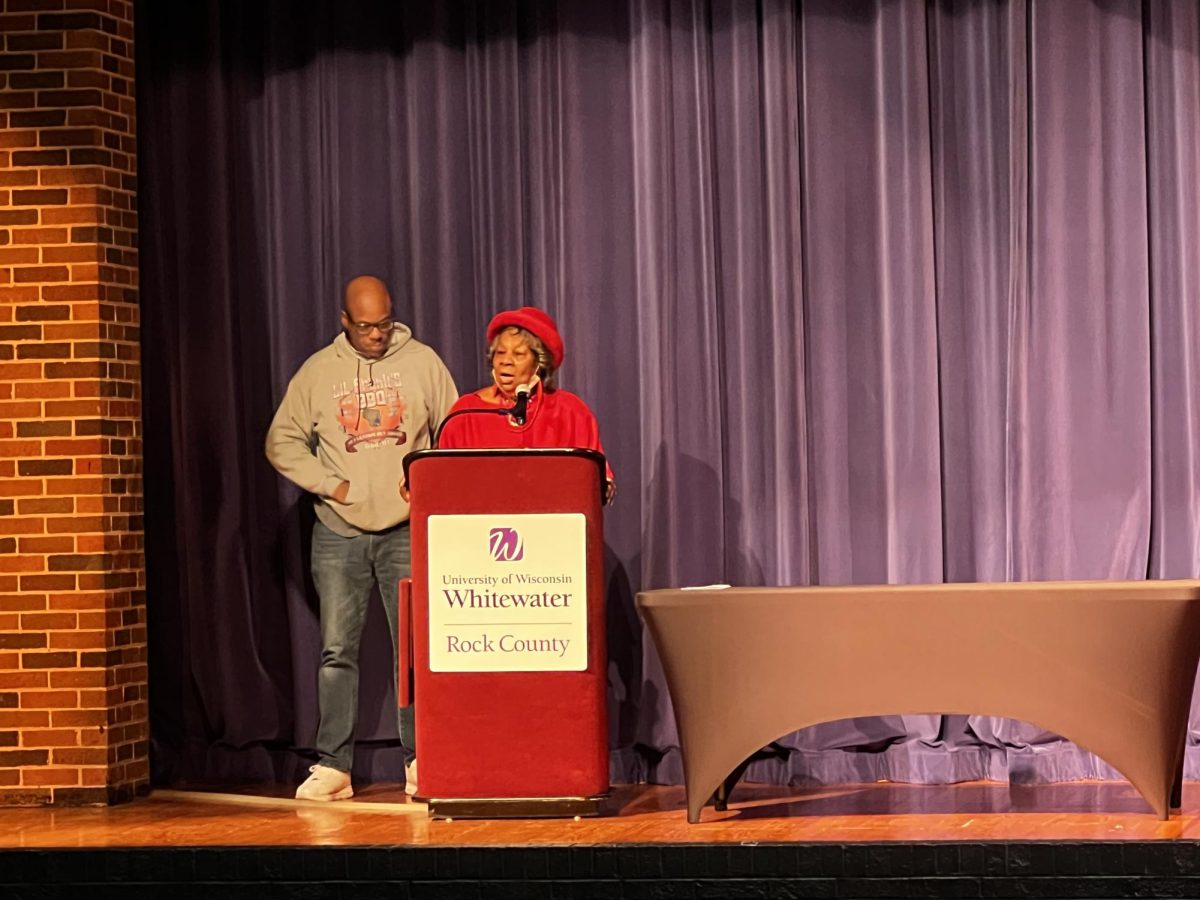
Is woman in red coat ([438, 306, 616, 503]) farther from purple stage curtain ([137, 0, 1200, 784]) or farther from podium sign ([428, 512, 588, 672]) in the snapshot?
purple stage curtain ([137, 0, 1200, 784])

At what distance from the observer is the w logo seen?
465cm

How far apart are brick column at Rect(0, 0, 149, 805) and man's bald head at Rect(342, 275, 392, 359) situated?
78cm

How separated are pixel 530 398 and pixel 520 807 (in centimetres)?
A: 120

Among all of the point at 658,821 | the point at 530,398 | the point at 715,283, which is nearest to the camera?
the point at 658,821

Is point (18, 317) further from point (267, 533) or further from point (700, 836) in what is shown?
point (700, 836)

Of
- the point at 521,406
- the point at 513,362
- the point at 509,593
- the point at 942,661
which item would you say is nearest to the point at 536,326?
the point at 513,362

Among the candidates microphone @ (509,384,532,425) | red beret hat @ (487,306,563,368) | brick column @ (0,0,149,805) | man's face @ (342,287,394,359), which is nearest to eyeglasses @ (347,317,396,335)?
man's face @ (342,287,394,359)

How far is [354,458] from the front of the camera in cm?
552

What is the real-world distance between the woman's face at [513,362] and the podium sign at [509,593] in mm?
553

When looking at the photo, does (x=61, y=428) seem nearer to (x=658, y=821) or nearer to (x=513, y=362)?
(x=513, y=362)

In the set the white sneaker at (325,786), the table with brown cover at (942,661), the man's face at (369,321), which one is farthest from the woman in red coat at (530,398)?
the white sneaker at (325,786)

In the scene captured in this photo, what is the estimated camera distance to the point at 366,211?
5.95m

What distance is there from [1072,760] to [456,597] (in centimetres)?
218

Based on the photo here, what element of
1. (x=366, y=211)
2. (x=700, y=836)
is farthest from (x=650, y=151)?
(x=700, y=836)
